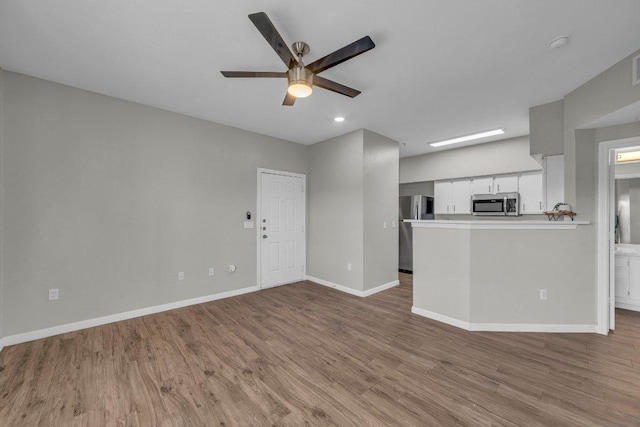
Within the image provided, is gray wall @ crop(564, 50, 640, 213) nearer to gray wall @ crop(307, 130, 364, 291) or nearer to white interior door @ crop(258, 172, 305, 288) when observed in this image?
gray wall @ crop(307, 130, 364, 291)

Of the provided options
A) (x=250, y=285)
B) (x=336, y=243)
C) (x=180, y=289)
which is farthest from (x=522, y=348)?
(x=180, y=289)

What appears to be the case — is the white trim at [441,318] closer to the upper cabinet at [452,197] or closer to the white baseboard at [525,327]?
the white baseboard at [525,327]

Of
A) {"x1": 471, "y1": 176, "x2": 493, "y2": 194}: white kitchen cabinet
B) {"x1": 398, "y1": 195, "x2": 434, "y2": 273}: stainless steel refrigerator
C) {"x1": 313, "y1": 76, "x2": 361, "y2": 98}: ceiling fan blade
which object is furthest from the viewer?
Result: {"x1": 398, "y1": 195, "x2": 434, "y2": 273}: stainless steel refrigerator

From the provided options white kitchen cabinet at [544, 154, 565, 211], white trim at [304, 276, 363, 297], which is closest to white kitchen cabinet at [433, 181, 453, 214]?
white kitchen cabinet at [544, 154, 565, 211]

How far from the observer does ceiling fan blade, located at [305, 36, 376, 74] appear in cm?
170

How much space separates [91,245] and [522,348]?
15.5ft

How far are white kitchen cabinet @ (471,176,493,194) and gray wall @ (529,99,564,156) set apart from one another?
1725 millimetres

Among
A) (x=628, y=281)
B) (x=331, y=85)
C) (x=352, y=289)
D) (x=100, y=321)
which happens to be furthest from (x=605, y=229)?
(x=100, y=321)

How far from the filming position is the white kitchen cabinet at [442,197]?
5.57 metres

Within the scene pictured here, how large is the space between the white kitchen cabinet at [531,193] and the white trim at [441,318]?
9.74ft

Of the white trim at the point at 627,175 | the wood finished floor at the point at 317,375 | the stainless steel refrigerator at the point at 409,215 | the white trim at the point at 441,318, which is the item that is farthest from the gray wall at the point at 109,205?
the white trim at the point at 627,175

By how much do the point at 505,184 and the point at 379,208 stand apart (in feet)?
8.35

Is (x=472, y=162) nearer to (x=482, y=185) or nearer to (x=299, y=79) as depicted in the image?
(x=482, y=185)

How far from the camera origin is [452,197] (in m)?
5.53
